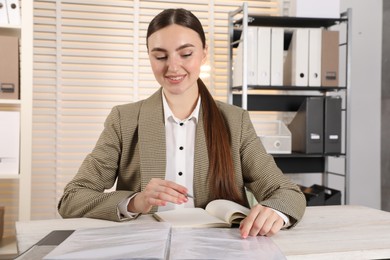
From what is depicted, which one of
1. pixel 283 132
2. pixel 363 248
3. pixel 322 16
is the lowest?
pixel 363 248

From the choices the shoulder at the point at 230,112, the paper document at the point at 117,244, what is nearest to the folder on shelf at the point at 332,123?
the shoulder at the point at 230,112

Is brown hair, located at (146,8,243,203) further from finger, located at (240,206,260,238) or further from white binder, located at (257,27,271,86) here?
white binder, located at (257,27,271,86)

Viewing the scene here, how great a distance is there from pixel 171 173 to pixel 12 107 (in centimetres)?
147

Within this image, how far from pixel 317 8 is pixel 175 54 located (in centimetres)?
208

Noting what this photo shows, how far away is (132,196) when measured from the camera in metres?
1.33

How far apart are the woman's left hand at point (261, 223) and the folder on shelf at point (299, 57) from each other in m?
2.13

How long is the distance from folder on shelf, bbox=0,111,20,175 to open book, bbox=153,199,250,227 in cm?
147

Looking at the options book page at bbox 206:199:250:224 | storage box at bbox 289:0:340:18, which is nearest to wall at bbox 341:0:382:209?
storage box at bbox 289:0:340:18

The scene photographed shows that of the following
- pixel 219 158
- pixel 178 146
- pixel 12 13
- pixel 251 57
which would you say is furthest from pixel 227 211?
pixel 251 57

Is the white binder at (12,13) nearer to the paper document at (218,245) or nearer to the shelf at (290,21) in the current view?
the shelf at (290,21)

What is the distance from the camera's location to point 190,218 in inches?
49.8

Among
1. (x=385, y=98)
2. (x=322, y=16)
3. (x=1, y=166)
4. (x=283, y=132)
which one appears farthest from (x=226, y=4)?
(x=1, y=166)

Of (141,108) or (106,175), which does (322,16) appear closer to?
(141,108)

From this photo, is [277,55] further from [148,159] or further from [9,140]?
[148,159]
